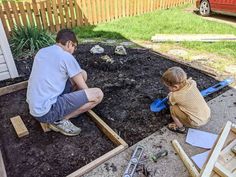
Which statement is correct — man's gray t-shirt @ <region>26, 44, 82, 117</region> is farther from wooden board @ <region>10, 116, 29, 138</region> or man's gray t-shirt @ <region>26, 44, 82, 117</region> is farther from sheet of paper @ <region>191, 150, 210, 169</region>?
sheet of paper @ <region>191, 150, 210, 169</region>

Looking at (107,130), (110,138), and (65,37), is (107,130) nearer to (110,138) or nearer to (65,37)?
(110,138)

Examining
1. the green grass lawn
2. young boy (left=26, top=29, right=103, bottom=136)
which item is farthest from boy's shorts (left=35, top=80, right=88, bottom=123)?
the green grass lawn

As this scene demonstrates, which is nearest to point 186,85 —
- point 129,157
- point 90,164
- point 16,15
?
point 129,157

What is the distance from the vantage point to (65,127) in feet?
10.1

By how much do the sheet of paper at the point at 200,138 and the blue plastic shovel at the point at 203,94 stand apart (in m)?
0.60

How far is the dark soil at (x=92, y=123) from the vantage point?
2783mm

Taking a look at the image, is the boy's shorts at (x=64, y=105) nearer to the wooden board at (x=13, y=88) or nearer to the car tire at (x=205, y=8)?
the wooden board at (x=13, y=88)

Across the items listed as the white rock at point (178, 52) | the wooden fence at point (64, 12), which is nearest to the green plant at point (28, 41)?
the wooden fence at point (64, 12)

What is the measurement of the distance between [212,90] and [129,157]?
1947mm

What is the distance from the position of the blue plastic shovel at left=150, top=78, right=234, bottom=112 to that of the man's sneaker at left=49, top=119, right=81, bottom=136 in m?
1.18

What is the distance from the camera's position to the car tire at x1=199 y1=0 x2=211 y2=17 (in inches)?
357

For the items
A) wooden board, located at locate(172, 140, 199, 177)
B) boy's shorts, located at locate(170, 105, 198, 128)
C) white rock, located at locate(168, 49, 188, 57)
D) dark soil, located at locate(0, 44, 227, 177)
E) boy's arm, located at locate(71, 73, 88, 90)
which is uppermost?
boy's arm, located at locate(71, 73, 88, 90)

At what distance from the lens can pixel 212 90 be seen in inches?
154

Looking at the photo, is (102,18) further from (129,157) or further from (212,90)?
(129,157)
